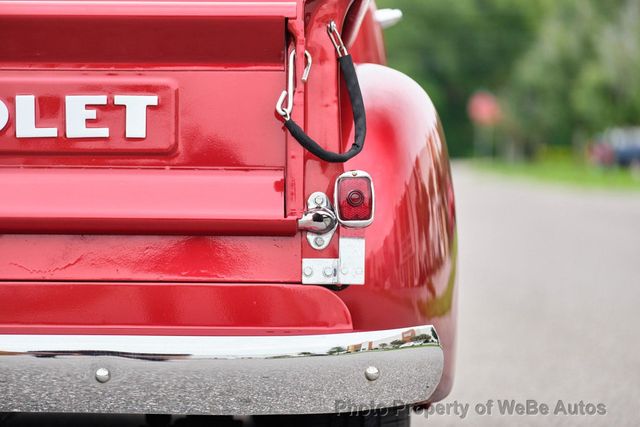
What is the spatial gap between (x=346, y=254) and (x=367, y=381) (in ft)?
1.10

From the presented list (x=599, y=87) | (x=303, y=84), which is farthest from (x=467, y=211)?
(x=599, y=87)

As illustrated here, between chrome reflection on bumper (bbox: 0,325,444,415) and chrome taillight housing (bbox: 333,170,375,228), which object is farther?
chrome taillight housing (bbox: 333,170,375,228)

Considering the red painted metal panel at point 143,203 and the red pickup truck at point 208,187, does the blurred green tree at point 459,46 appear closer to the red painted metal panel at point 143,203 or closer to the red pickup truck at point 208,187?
the red pickup truck at point 208,187

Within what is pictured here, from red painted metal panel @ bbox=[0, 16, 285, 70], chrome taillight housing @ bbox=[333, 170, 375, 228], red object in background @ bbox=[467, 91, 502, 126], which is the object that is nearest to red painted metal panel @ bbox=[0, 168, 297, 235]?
chrome taillight housing @ bbox=[333, 170, 375, 228]

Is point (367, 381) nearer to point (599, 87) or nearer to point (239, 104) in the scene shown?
point (239, 104)

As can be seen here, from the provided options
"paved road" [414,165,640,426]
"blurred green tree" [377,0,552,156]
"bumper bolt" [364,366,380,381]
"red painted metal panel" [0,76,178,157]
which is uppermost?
"blurred green tree" [377,0,552,156]

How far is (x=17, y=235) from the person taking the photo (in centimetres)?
285

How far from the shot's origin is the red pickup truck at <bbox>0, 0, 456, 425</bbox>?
2.79 m

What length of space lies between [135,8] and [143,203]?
48 cm

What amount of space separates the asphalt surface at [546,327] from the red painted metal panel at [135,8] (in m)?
1.48

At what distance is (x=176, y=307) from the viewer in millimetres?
2789

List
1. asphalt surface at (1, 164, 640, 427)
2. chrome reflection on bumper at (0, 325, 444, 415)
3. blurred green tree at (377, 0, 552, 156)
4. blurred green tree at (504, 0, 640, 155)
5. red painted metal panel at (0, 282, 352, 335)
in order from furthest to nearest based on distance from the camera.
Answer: blurred green tree at (377, 0, 552, 156), blurred green tree at (504, 0, 640, 155), asphalt surface at (1, 164, 640, 427), red painted metal panel at (0, 282, 352, 335), chrome reflection on bumper at (0, 325, 444, 415)

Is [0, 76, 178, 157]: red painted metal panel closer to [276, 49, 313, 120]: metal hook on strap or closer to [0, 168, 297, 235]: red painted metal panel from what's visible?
[0, 168, 297, 235]: red painted metal panel

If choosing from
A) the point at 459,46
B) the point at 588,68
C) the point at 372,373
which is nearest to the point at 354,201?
the point at 372,373
